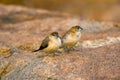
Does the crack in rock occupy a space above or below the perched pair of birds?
below

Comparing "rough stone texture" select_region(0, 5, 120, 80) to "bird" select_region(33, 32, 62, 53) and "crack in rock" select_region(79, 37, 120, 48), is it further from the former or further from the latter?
"bird" select_region(33, 32, 62, 53)

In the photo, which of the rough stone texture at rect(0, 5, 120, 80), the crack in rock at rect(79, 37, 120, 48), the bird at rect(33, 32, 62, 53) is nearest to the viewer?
the rough stone texture at rect(0, 5, 120, 80)

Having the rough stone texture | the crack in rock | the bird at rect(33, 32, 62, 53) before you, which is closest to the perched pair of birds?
the bird at rect(33, 32, 62, 53)

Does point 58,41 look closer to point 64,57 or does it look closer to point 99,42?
point 64,57

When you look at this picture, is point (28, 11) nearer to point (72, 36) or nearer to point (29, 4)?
point (29, 4)

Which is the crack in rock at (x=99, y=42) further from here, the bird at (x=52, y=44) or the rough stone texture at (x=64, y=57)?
the bird at (x=52, y=44)

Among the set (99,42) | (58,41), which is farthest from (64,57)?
(99,42)
